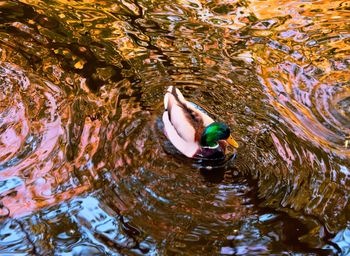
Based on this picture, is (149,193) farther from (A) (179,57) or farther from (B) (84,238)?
(A) (179,57)

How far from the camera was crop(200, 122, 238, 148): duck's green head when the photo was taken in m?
4.50

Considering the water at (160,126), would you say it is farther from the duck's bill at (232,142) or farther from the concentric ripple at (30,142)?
the duck's bill at (232,142)

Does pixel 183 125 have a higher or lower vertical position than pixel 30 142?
higher

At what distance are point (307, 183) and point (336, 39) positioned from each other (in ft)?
8.71

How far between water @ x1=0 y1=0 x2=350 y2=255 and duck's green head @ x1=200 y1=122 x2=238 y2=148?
19 centimetres

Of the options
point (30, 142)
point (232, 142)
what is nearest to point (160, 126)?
point (232, 142)

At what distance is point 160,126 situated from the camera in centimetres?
492

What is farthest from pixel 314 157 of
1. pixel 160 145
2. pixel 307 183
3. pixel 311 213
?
pixel 160 145

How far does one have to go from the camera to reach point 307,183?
13.9 ft

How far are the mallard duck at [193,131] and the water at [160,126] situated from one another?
0.42 feet

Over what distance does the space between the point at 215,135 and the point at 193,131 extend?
28 cm

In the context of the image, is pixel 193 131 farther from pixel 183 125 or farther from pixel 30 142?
pixel 30 142

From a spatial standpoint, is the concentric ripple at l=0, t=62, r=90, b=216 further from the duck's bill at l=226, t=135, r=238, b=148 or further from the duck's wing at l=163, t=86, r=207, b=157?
the duck's bill at l=226, t=135, r=238, b=148

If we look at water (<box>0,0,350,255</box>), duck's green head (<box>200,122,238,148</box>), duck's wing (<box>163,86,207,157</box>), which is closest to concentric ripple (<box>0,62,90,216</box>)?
water (<box>0,0,350,255</box>)
